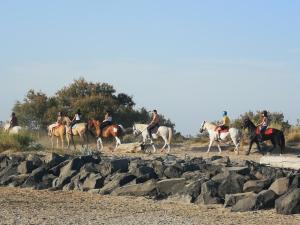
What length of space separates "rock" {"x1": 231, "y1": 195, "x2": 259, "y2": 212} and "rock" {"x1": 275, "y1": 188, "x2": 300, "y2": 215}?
54 centimetres

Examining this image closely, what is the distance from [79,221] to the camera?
1588 centimetres

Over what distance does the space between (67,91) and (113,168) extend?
2920cm

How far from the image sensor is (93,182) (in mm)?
22453

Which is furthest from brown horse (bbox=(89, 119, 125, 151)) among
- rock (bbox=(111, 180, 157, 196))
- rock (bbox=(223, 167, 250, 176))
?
rock (bbox=(223, 167, 250, 176))

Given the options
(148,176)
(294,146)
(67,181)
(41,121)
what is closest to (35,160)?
(67,181)

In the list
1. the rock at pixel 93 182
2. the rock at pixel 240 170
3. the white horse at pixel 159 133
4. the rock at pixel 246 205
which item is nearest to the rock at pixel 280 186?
the rock at pixel 246 205

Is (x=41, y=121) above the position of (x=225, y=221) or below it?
above

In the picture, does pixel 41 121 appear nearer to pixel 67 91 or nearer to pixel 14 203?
pixel 67 91

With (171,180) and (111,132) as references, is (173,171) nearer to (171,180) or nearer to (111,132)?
(171,180)

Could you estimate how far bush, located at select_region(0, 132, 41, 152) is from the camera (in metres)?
35.1

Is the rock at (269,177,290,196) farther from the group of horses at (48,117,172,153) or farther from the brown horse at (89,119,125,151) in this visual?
the brown horse at (89,119,125,151)

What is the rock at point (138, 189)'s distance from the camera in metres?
20.5

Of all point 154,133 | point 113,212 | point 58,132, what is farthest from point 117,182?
point 58,132

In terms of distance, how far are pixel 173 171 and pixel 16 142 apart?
14.9 meters
